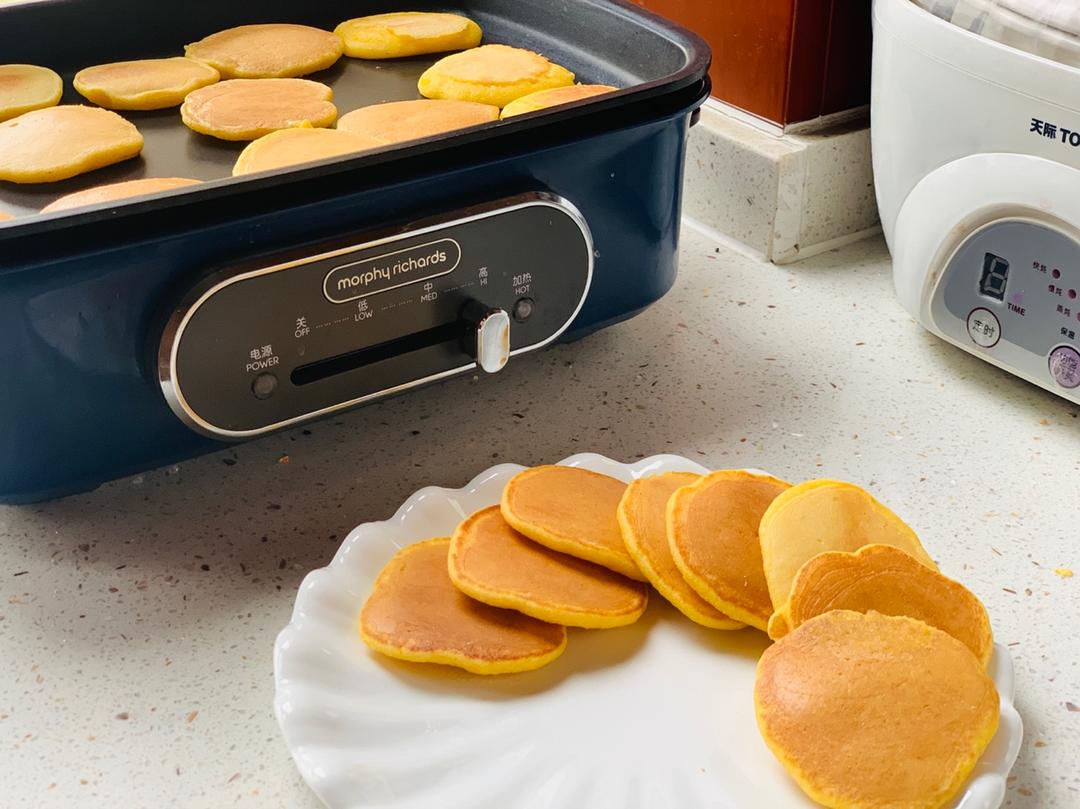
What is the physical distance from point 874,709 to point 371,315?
35 centimetres

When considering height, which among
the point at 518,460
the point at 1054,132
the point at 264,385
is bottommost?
the point at 518,460

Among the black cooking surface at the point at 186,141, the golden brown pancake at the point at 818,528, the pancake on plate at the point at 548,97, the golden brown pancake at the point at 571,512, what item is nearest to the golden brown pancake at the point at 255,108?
the black cooking surface at the point at 186,141

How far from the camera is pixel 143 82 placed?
84 cm

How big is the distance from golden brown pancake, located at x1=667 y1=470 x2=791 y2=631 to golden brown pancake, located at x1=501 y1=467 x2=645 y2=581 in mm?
34

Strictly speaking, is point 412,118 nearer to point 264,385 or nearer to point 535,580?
point 264,385

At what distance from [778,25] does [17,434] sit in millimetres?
659

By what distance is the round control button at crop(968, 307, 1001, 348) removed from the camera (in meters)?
0.80

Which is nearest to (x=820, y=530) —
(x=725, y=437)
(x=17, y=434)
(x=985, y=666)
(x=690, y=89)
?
(x=985, y=666)

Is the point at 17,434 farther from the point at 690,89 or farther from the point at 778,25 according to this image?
the point at 778,25

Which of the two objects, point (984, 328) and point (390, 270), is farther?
point (984, 328)

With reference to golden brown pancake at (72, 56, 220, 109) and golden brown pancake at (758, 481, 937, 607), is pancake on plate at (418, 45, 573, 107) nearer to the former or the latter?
golden brown pancake at (72, 56, 220, 109)

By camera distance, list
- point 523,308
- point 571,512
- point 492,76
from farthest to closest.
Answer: point 492,76, point 523,308, point 571,512

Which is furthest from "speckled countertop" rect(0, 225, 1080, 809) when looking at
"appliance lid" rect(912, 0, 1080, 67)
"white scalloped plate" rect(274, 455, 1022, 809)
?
"appliance lid" rect(912, 0, 1080, 67)

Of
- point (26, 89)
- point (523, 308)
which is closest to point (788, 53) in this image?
point (523, 308)
